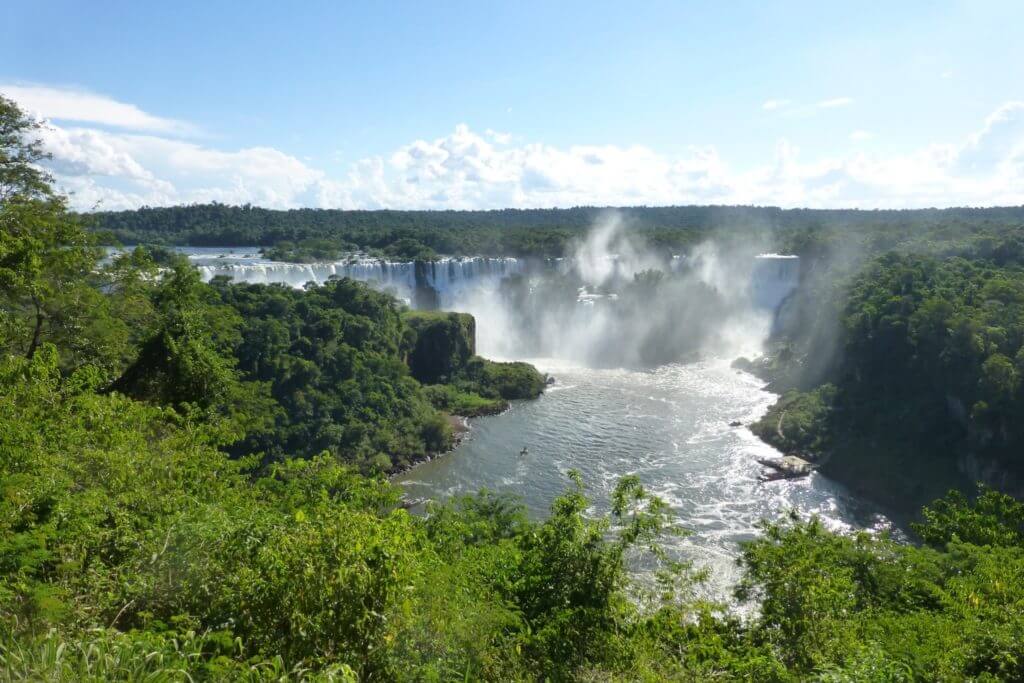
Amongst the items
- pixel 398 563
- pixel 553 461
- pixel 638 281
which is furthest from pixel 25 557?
pixel 638 281

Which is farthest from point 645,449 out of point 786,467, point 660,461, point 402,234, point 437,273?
point 402,234

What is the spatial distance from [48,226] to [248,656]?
11072 mm

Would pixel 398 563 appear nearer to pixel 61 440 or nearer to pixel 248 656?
pixel 248 656

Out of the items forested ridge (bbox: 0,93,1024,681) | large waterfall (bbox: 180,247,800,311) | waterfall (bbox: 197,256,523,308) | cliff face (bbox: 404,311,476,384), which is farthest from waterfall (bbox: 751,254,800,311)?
forested ridge (bbox: 0,93,1024,681)

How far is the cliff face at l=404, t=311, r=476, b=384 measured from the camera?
41.1 metres

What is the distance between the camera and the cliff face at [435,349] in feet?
135

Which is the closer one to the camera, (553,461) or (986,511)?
(986,511)

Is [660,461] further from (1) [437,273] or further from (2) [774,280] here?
(2) [774,280]

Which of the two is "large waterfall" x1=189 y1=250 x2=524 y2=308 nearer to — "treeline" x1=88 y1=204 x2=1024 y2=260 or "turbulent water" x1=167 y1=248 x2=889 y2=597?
"turbulent water" x1=167 y1=248 x2=889 y2=597

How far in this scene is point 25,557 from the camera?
5766mm

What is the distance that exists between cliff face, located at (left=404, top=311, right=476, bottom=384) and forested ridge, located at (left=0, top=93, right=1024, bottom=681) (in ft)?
82.7

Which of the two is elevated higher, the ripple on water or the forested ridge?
the forested ridge

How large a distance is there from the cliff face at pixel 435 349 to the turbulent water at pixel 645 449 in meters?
5.96

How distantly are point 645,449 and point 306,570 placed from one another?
82.7 feet
